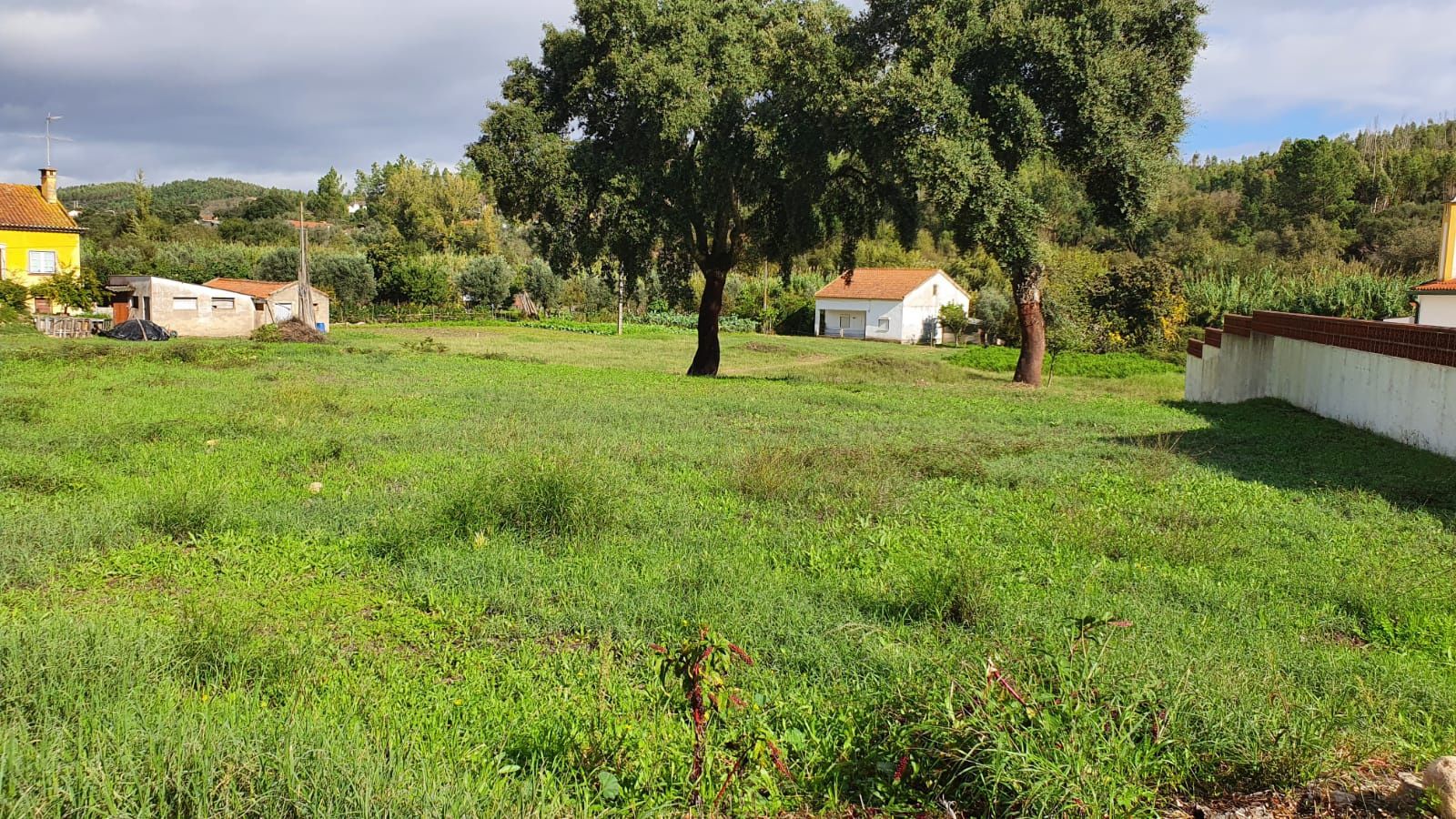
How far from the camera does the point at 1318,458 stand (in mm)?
10367

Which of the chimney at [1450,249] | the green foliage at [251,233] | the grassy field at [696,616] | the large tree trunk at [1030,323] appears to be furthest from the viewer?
the green foliage at [251,233]

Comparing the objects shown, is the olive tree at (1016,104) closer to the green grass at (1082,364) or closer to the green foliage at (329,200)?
the green grass at (1082,364)

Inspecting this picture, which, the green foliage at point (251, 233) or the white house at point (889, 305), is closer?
the white house at point (889, 305)

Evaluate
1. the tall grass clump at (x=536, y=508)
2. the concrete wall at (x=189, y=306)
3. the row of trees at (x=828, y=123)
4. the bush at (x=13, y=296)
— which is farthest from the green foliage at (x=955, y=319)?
the tall grass clump at (x=536, y=508)

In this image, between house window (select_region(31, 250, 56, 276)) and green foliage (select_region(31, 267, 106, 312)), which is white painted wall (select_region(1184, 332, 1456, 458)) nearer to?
green foliage (select_region(31, 267, 106, 312))

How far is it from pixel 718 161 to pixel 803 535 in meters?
16.1

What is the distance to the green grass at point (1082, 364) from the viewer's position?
33.2 m

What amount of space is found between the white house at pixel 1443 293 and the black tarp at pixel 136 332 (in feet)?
134

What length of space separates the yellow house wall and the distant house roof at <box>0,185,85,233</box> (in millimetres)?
358

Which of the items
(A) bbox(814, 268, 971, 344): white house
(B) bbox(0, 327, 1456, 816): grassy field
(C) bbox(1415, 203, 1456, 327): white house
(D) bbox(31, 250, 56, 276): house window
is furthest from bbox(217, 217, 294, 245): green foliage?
(C) bbox(1415, 203, 1456, 327): white house

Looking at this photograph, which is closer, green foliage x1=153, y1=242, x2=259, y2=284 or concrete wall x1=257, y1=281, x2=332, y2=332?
concrete wall x1=257, y1=281, x2=332, y2=332

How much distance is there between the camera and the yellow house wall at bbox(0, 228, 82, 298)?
4431 cm

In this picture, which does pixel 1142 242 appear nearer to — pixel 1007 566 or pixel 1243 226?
pixel 1243 226

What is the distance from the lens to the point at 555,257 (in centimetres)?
2305
